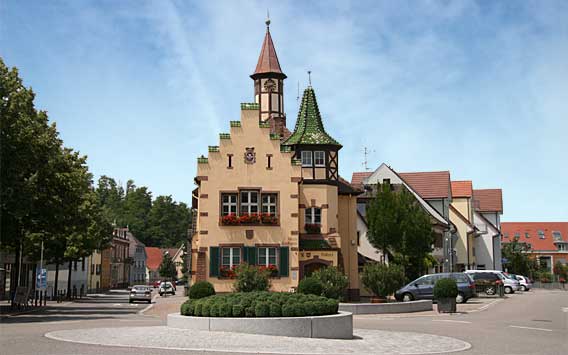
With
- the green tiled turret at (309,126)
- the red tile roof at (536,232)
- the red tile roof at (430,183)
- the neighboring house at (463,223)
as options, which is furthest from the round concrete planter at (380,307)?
the red tile roof at (536,232)

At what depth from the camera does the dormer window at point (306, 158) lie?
4217cm

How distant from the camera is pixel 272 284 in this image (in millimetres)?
38312

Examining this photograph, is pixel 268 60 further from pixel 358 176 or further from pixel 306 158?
pixel 306 158

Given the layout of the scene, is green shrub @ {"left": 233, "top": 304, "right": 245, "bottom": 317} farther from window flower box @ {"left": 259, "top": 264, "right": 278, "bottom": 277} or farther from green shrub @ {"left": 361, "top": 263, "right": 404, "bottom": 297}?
window flower box @ {"left": 259, "top": 264, "right": 278, "bottom": 277}

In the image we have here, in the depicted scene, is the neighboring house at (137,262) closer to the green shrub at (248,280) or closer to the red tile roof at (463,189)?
the red tile roof at (463,189)

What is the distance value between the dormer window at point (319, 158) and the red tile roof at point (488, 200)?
40.4m

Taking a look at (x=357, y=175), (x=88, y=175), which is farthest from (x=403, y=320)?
(x=357, y=175)

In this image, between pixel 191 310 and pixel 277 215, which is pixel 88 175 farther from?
pixel 191 310

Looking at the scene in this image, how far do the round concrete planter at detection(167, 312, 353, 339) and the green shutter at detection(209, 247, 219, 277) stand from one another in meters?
20.3

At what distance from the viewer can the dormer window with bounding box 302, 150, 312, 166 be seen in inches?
1660

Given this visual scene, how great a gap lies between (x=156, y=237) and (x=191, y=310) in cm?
13825

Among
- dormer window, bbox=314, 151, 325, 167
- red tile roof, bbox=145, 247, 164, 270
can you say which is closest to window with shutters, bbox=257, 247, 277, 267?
dormer window, bbox=314, 151, 325, 167

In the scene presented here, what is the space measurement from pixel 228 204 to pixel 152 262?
4104 inches

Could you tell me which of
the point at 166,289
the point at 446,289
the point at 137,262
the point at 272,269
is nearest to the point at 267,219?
the point at 272,269
